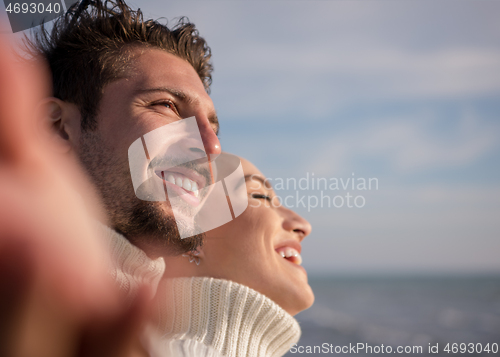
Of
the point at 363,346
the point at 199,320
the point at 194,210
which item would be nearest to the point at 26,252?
the point at 194,210

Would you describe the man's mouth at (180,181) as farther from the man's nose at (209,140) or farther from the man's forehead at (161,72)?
the man's forehead at (161,72)

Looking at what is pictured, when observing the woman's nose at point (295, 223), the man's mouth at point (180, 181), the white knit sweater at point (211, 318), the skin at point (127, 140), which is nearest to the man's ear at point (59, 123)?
the skin at point (127, 140)

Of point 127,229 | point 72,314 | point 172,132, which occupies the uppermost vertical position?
point 172,132

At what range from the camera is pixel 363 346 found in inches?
325

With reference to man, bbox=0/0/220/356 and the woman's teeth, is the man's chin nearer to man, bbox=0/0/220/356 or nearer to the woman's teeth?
man, bbox=0/0/220/356

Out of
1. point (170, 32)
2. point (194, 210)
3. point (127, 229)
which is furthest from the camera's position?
point (170, 32)

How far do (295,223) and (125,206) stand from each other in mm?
949

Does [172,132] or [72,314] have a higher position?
[172,132]

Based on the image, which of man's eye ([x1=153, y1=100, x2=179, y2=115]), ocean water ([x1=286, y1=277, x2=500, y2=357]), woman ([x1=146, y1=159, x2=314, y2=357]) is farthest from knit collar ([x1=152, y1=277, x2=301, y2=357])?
ocean water ([x1=286, y1=277, x2=500, y2=357])

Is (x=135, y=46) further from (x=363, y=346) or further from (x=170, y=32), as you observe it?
(x=363, y=346)

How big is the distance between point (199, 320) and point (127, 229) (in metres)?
0.59

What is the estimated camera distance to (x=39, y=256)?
3.59ft

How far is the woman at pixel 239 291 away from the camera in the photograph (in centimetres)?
192

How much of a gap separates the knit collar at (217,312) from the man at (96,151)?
23 centimetres
